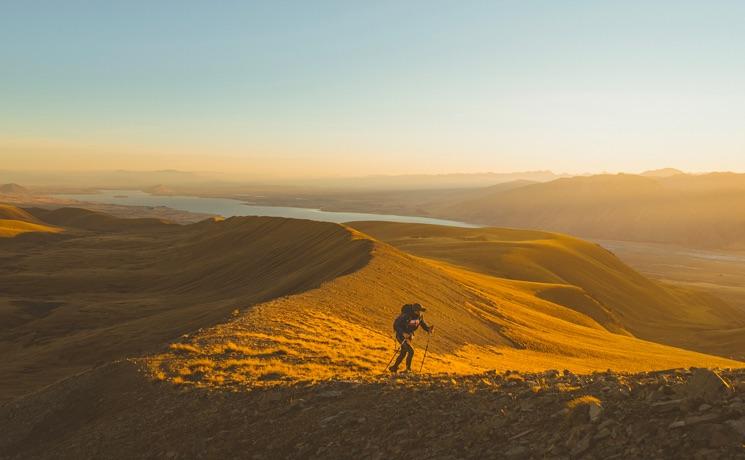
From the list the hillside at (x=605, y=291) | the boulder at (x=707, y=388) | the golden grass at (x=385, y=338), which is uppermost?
the boulder at (x=707, y=388)

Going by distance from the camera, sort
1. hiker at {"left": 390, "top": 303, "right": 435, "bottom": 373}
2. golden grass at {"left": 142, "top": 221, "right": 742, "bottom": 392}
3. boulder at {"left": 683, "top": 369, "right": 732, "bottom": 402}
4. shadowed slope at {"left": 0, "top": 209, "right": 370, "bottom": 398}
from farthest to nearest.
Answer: shadowed slope at {"left": 0, "top": 209, "right": 370, "bottom": 398} → golden grass at {"left": 142, "top": 221, "right": 742, "bottom": 392} → hiker at {"left": 390, "top": 303, "right": 435, "bottom": 373} → boulder at {"left": 683, "top": 369, "right": 732, "bottom": 402}

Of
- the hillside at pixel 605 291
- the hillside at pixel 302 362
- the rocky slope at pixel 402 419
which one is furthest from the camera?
the hillside at pixel 605 291

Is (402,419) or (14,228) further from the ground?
(402,419)

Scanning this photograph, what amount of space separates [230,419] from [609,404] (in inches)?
265

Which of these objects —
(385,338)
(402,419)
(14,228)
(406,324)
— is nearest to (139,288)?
(385,338)

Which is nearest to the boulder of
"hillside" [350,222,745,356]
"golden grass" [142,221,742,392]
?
"golden grass" [142,221,742,392]

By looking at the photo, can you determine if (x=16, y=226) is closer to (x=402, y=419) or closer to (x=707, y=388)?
(x=402, y=419)

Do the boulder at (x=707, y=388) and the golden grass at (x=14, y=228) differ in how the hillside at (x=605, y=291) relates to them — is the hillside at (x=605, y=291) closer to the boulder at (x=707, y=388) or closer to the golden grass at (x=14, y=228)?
the boulder at (x=707, y=388)

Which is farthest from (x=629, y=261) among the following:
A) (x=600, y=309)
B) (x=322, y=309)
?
(x=322, y=309)

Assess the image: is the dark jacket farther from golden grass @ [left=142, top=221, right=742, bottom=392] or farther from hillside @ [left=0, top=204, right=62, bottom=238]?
hillside @ [left=0, top=204, right=62, bottom=238]

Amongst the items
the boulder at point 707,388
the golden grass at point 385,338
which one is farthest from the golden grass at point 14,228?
the boulder at point 707,388

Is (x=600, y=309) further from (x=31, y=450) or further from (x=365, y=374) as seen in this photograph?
(x=31, y=450)

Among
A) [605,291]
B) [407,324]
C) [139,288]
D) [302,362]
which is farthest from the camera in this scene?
[605,291]

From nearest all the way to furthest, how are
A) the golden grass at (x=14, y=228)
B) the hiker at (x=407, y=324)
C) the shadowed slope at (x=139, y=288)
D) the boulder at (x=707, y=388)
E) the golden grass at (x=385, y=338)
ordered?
the boulder at (x=707, y=388), the hiker at (x=407, y=324), the golden grass at (x=385, y=338), the shadowed slope at (x=139, y=288), the golden grass at (x=14, y=228)
